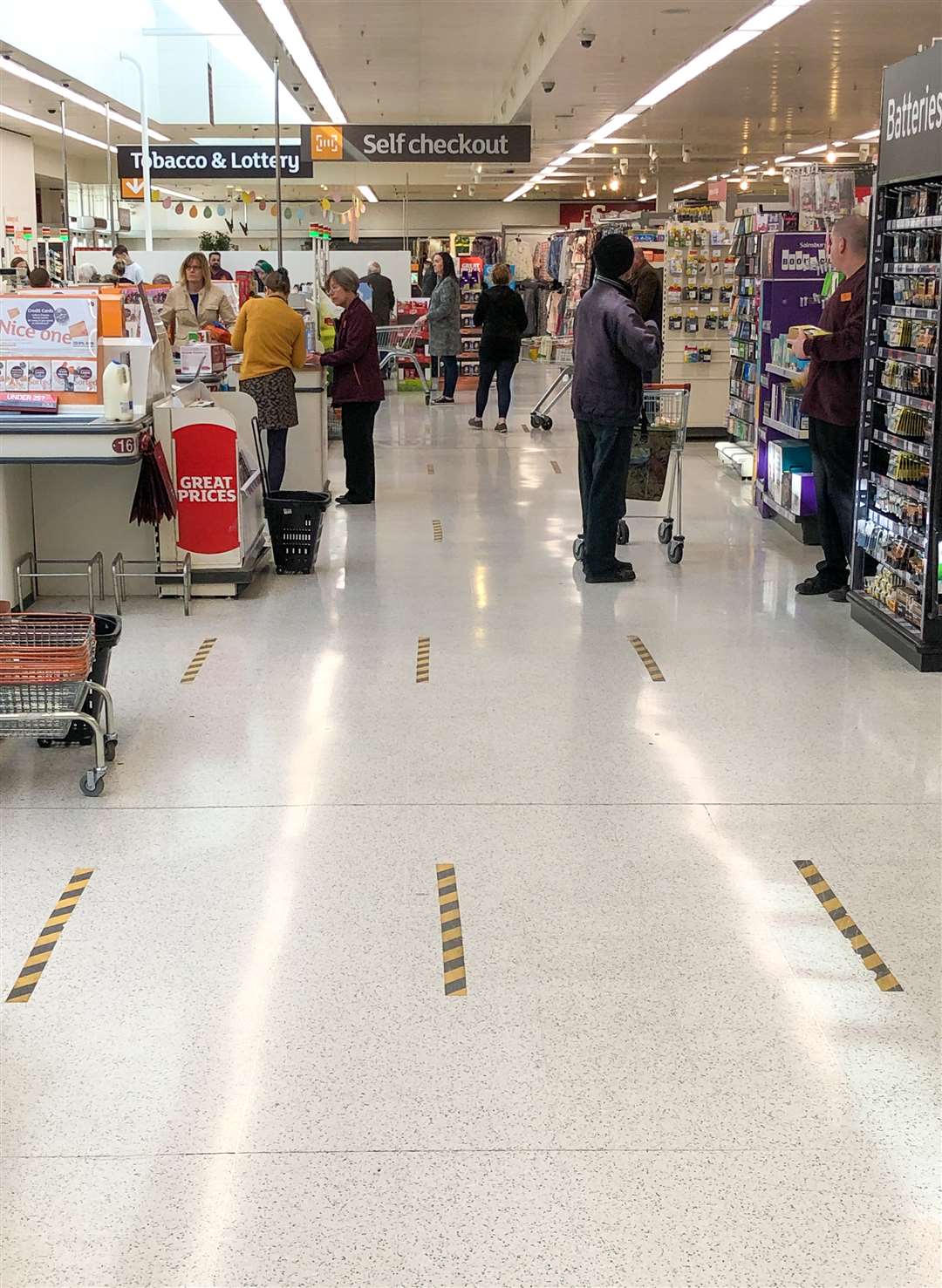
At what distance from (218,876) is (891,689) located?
301 centimetres

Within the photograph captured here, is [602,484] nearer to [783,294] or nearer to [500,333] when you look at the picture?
[783,294]

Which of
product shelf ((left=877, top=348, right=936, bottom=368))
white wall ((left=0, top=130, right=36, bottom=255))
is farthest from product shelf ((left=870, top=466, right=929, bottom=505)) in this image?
white wall ((left=0, top=130, right=36, bottom=255))

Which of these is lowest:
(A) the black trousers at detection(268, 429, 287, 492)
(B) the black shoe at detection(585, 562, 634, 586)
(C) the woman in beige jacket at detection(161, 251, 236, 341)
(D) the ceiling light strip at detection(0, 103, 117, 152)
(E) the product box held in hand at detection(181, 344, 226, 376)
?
(B) the black shoe at detection(585, 562, 634, 586)

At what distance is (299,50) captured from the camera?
670 inches

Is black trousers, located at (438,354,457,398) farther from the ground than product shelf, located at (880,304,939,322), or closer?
closer

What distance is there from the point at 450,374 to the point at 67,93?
817cm

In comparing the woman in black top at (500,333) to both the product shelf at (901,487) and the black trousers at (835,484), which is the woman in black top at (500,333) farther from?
the product shelf at (901,487)

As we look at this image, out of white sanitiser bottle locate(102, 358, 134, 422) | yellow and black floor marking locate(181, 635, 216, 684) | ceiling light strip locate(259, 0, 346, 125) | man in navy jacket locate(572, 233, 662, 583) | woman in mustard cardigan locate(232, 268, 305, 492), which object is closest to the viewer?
yellow and black floor marking locate(181, 635, 216, 684)

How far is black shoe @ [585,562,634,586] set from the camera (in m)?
7.75

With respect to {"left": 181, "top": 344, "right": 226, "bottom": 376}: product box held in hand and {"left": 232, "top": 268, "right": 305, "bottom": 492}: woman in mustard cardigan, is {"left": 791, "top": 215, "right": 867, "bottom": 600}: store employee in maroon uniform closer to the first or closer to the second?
{"left": 232, "top": 268, "right": 305, "bottom": 492}: woman in mustard cardigan

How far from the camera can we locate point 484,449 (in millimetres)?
13398

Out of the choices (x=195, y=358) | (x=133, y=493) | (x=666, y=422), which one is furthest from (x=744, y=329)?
(x=133, y=493)

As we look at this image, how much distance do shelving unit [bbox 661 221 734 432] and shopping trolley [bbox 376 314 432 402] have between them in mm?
5240

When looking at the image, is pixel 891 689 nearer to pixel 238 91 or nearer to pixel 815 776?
pixel 815 776
